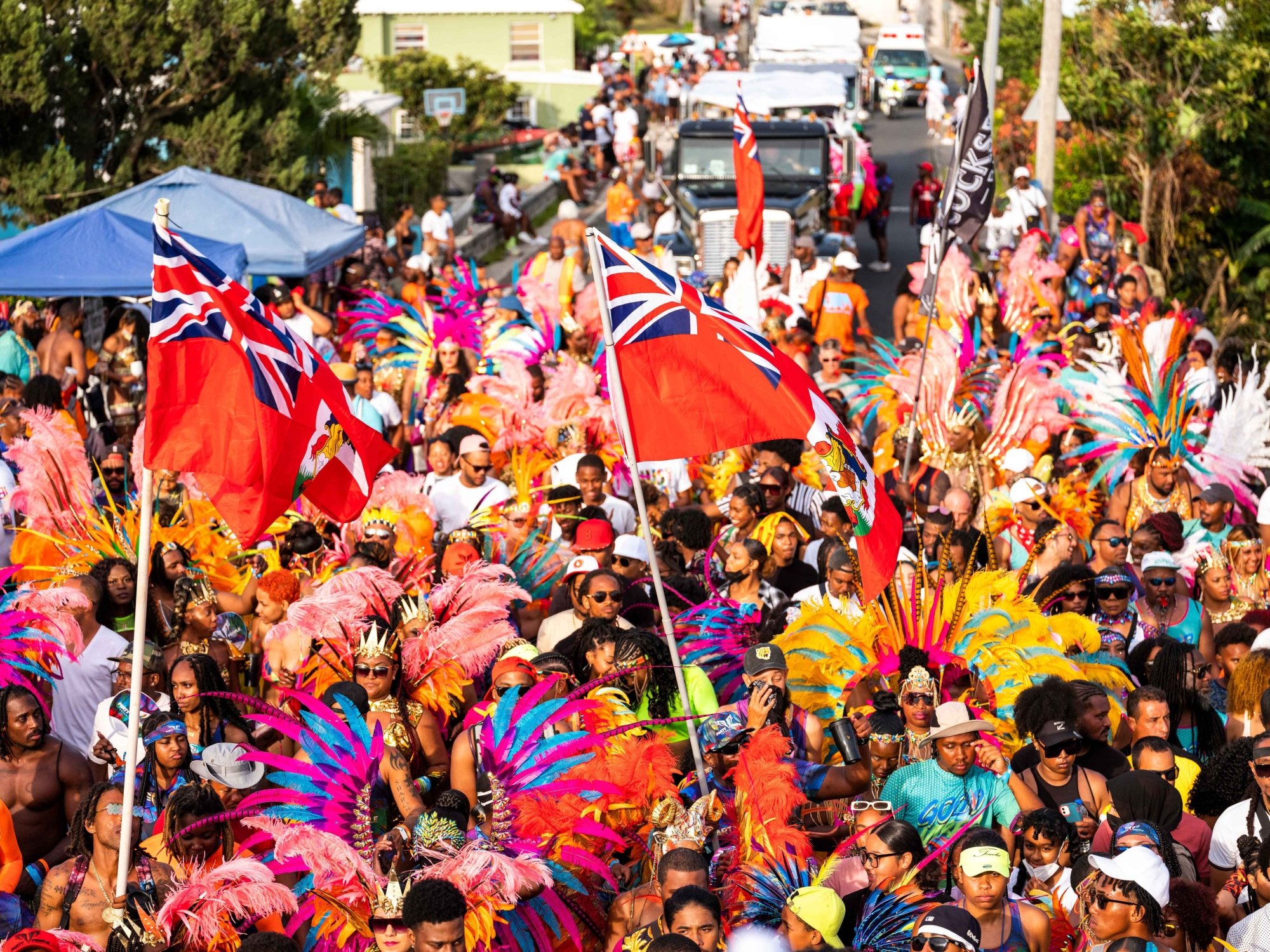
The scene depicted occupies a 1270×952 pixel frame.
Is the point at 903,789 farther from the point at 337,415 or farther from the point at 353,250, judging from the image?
the point at 353,250

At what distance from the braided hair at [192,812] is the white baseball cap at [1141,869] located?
2.83 m

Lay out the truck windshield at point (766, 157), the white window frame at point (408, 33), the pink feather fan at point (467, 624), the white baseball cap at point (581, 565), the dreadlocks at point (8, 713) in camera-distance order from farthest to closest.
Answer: the white window frame at point (408, 33), the truck windshield at point (766, 157), the white baseball cap at point (581, 565), the pink feather fan at point (467, 624), the dreadlocks at point (8, 713)

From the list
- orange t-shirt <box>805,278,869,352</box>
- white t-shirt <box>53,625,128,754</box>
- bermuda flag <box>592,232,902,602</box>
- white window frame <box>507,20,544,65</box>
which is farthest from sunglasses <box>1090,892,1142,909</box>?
white window frame <box>507,20,544,65</box>

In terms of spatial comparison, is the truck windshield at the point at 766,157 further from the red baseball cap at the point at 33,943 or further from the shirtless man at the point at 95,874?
the red baseball cap at the point at 33,943

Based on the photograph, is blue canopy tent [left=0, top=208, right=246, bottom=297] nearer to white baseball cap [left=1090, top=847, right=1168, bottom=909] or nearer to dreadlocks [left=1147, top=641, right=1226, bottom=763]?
dreadlocks [left=1147, top=641, right=1226, bottom=763]

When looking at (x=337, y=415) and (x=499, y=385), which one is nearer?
(x=337, y=415)

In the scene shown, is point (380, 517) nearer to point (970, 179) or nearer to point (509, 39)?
point (970, 179)

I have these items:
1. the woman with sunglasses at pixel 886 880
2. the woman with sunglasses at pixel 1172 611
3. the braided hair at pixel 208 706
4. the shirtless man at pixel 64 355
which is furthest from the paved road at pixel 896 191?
the woman with sunglasses at pixel 886 880

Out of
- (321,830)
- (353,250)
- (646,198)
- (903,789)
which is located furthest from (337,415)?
(646,198)

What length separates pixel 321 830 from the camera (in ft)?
19.1

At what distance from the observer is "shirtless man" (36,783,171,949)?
19.3 feet

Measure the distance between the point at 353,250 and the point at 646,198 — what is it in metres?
Result: 11.1

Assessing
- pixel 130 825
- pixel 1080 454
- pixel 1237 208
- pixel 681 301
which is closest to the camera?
pixel 130 825

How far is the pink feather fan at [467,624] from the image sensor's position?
6988 millimetres
